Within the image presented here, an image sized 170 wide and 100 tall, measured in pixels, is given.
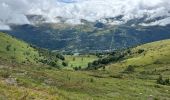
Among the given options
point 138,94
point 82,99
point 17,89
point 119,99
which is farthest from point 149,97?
point 17,89

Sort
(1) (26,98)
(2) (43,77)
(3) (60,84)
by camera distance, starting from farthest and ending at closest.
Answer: (2) (43,77), (3) (60,84), (1) (26,98)

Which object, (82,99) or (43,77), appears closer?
(82,99)

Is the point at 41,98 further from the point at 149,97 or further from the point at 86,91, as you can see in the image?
the point at 149,97

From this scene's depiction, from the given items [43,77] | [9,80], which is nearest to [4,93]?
[9,80]

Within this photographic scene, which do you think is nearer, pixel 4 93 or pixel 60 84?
pixel 4 93

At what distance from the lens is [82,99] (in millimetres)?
76938

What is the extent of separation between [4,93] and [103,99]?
35980mm

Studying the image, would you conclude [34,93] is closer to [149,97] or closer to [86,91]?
[86,91]

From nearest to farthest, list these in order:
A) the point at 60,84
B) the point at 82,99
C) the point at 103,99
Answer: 1. the point at 82,99
2. the point at 103,99
3. the point at 60,84

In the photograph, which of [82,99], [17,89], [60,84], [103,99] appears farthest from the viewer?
[60,84]

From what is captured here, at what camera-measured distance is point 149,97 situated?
110875mm

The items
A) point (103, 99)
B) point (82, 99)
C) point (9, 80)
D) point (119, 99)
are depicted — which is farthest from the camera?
point (119, 99)

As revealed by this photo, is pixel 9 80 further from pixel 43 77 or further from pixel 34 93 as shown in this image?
pixel 43 77

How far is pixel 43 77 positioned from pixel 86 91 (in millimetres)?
15988
